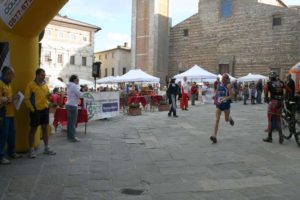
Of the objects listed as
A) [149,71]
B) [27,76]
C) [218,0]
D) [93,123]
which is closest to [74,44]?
[149,71]

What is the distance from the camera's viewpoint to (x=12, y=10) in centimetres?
686

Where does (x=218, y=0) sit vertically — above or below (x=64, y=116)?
above

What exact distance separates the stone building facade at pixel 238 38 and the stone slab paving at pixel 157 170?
32.5m

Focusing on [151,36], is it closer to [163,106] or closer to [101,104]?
[163,106]

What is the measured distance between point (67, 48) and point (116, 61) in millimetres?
17366

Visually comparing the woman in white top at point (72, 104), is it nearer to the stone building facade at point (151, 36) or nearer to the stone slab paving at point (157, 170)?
the stone slab paving at point (157, 170)

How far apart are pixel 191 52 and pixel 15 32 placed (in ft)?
136

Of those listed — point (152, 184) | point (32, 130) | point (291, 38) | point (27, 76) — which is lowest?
point (152, 184)

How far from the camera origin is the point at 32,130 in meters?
7.17

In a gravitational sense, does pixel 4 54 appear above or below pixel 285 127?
above

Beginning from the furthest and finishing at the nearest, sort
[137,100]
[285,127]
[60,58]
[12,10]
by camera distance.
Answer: [60,58] → [137,100] → [285,127] → [12,10]

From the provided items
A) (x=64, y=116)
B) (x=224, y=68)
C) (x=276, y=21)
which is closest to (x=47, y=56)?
(x=224, y=68)

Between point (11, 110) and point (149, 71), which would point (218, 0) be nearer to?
point (149, 71)

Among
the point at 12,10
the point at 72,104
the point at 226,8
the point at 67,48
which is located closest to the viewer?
the point at 12,10
